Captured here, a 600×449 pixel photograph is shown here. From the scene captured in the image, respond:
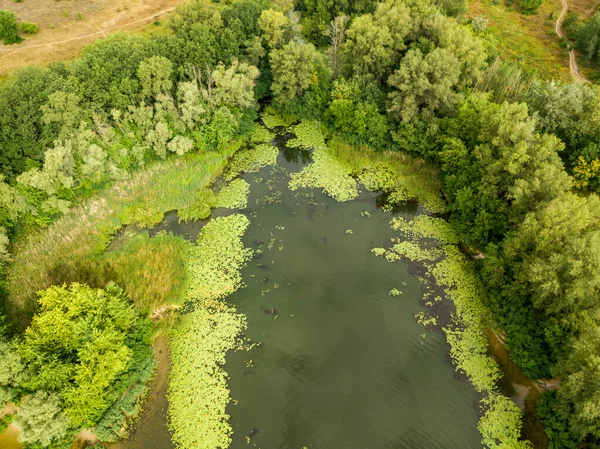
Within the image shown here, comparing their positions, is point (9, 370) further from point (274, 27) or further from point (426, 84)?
point (274, 27)

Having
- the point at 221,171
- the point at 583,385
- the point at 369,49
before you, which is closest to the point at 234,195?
the point at 221,171

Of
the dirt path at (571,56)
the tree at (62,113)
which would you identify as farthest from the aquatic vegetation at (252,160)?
the dirt path at (571,56)

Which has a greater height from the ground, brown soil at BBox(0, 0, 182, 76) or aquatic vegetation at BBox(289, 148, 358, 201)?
brown soil at BBox(0, 0, 182, 76)

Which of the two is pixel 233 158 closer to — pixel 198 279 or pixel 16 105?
pixel 198 279

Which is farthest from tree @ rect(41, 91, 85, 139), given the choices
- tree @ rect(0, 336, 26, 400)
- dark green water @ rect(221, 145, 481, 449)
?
tree @ rect(0, 336, 26, 400)

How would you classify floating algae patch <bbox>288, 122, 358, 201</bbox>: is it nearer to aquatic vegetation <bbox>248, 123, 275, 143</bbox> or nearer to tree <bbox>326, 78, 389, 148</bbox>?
aquatic vegetation <bbox>248, 123, 275, 143</bbox>

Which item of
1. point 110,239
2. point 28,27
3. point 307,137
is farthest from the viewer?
point 28,27
